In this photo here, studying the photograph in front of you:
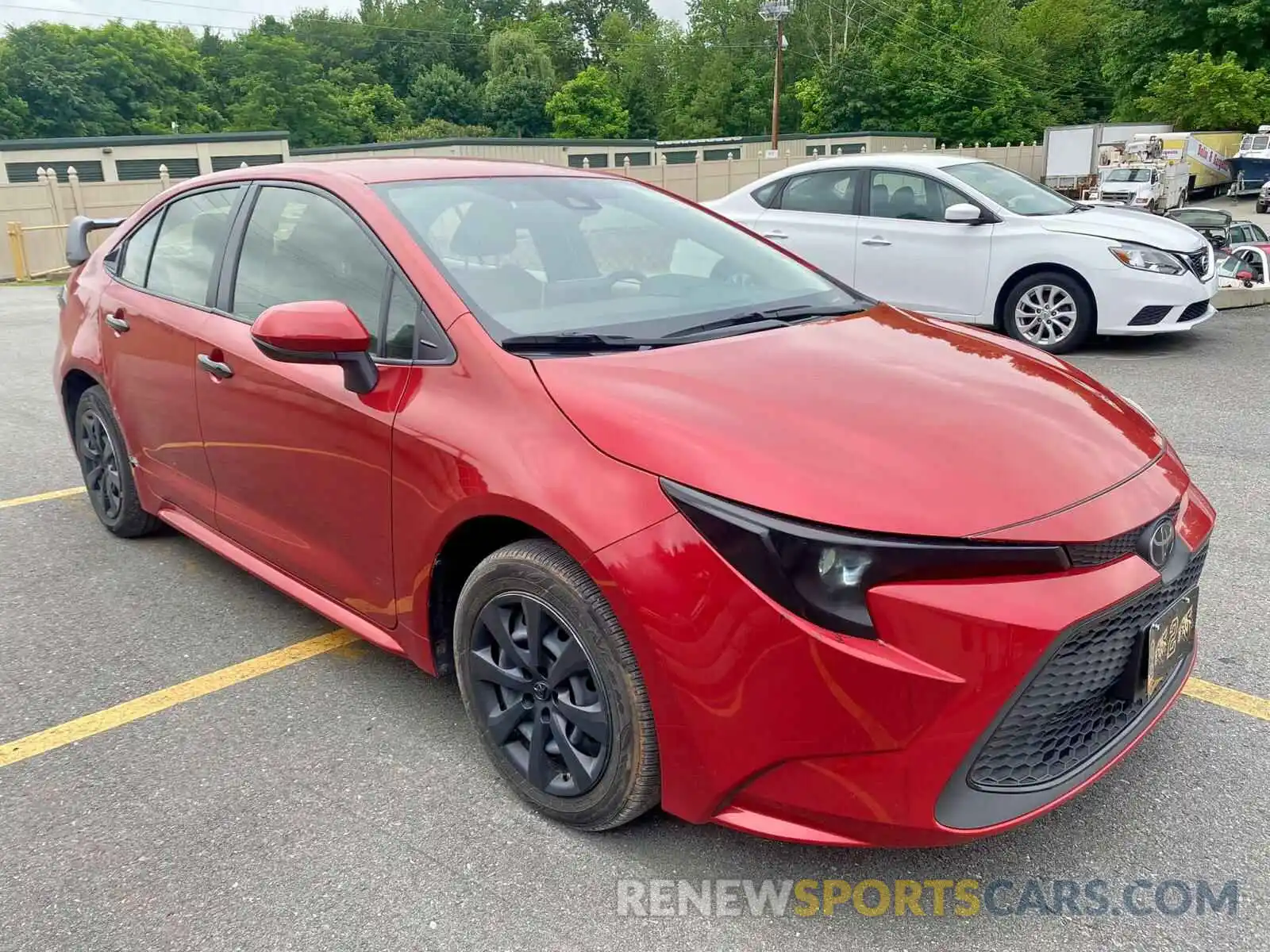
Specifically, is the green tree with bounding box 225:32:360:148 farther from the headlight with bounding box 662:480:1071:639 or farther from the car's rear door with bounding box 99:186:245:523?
the headlight with bounding box 662:480:1071:639

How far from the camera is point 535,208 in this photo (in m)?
3.21

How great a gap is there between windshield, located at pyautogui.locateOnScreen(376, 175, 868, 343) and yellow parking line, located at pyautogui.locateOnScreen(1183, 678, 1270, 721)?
5.05 feet

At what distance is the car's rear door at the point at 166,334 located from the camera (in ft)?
11.7

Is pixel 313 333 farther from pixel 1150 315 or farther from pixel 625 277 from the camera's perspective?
pixel 1150 315

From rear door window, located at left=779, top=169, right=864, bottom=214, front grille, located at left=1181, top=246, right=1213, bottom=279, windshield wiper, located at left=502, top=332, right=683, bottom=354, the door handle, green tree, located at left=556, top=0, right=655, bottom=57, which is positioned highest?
green tree, located at left=556, top=0, right=655, bottom=57

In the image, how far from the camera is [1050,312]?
8.05 m

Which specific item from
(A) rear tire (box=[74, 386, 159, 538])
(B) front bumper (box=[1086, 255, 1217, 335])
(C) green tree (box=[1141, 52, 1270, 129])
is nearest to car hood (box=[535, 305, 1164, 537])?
(A) rear tire (box=[74, 386, 159, 538])

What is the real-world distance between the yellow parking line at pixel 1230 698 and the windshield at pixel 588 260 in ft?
5.05

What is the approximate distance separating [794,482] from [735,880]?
941mm

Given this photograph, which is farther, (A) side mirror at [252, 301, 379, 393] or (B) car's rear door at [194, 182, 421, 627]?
(B) car's rear door at [194, 182, 421, 627]

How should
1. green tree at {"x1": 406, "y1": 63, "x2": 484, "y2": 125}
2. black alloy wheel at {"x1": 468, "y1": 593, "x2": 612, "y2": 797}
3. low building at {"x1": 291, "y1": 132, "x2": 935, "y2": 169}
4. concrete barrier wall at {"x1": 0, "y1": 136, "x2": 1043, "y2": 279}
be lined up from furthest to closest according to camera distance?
green tree at {"x1": 406, "y1": 63, "x2": 484, "y2": 125}
low building at {"x1": 291, "y1": 132, "x2": 935, "y2": 169}
concrete barrier wall at {"x1": 0, "y1": 136, "x2": 1043, "y2": 279}
black alloy wheel at {"x1": 468, "y1": 593, "x2": 612, "y2": 797}

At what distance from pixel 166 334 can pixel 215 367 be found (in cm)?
48

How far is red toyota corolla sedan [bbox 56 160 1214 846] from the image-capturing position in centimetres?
196

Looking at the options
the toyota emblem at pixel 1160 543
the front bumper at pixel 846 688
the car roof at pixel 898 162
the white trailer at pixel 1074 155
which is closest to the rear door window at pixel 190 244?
the front bumper at pixel 846 688
